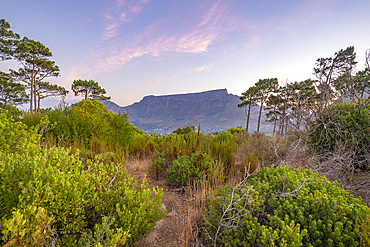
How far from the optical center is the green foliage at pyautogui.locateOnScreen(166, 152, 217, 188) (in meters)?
3.34

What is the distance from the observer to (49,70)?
24578mm

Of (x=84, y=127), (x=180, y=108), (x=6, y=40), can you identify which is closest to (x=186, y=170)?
(x=84, y=127)

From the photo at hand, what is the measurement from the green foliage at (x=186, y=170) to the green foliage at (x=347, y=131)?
260 centimetres

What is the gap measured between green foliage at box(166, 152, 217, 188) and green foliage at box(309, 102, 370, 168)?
2596 millimetres

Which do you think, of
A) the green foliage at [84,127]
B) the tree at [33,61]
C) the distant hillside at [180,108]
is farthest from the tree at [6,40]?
the distant hillside at [180,108]

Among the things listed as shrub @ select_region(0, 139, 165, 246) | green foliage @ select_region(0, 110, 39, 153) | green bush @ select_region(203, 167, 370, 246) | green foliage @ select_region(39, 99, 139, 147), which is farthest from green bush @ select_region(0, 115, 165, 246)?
green foliage @ select_region(39, 99, 139, 147)

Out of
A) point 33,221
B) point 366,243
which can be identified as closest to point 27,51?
point 33,221

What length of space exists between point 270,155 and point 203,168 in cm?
275

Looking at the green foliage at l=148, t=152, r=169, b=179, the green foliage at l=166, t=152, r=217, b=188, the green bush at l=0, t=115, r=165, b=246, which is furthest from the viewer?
the green foliage at l=148, t=152, r=169, b=179

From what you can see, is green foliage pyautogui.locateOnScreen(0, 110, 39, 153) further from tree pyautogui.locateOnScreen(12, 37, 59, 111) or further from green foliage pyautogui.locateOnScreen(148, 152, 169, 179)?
tree pyautogui.locateOnScreen(12, 37, 59, 111)

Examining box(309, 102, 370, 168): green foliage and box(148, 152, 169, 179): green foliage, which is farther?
box(148, 152, 169, 179): green foliage

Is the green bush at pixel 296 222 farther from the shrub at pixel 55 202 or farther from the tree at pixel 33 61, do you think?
the tree at pixel 33 61

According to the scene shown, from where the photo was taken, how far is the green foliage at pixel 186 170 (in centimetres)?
334

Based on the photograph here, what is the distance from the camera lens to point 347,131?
11.6 feet
